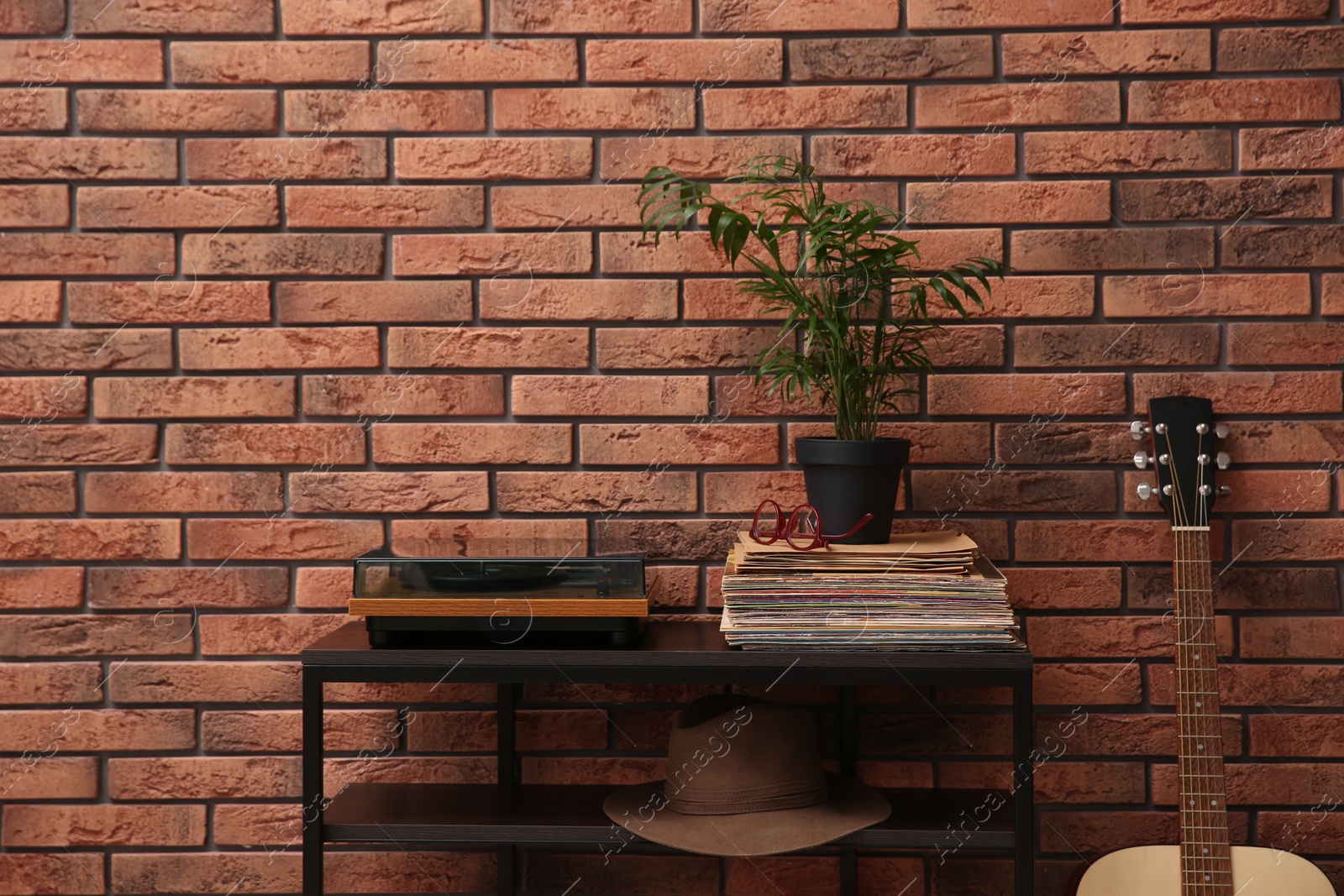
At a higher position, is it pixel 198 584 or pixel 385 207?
pixel 385 207

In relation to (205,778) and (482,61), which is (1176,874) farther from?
(482,61)

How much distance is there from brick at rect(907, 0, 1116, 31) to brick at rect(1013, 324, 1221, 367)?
54 centimetres

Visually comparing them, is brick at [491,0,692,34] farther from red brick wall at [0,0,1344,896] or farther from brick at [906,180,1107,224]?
brick at [906,180,1107,224]

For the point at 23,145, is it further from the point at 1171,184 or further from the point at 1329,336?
the point at 1329,336

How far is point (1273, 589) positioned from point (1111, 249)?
671 millimetres

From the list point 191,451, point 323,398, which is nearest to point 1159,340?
point 323,398

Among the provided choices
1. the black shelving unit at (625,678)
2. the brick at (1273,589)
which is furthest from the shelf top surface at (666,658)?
the brick at (1273,589)

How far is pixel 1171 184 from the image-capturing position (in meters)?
1.79

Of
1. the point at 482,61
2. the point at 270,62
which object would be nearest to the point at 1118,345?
the point at 482,61

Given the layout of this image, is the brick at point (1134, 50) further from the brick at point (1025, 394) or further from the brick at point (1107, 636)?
the brick at point (1107, 636)

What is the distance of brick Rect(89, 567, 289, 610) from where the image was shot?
184 centimetres

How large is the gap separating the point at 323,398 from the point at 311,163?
1.42ft

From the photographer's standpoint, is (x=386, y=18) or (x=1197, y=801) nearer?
(x=1197, y=801)

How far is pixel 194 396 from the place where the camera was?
1.84 meters
